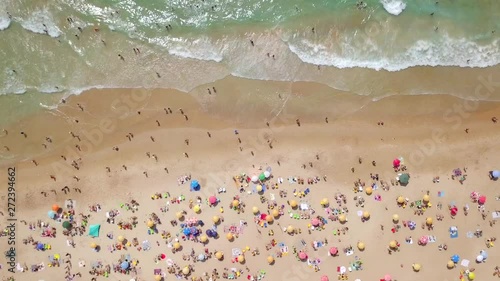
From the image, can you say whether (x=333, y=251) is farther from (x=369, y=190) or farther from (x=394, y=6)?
(x=394, y=6)

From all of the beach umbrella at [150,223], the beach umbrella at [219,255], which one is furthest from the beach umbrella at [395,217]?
the beach umbrella at [150,223]

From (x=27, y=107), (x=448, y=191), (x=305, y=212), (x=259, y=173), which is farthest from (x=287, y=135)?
(x=27, y=107)

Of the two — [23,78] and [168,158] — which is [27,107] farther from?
[168,158]

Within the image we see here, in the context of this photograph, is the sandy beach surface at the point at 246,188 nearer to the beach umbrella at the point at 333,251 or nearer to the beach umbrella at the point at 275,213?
the beach umbrella at the point at 275,213

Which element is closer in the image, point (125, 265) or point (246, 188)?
point (125, 265)

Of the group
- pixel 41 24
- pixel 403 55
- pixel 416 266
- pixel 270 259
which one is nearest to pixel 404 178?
pixel 416 266

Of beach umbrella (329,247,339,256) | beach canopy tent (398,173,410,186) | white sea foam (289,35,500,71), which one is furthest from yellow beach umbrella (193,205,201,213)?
beach canopy tent (398,173,410,186)
